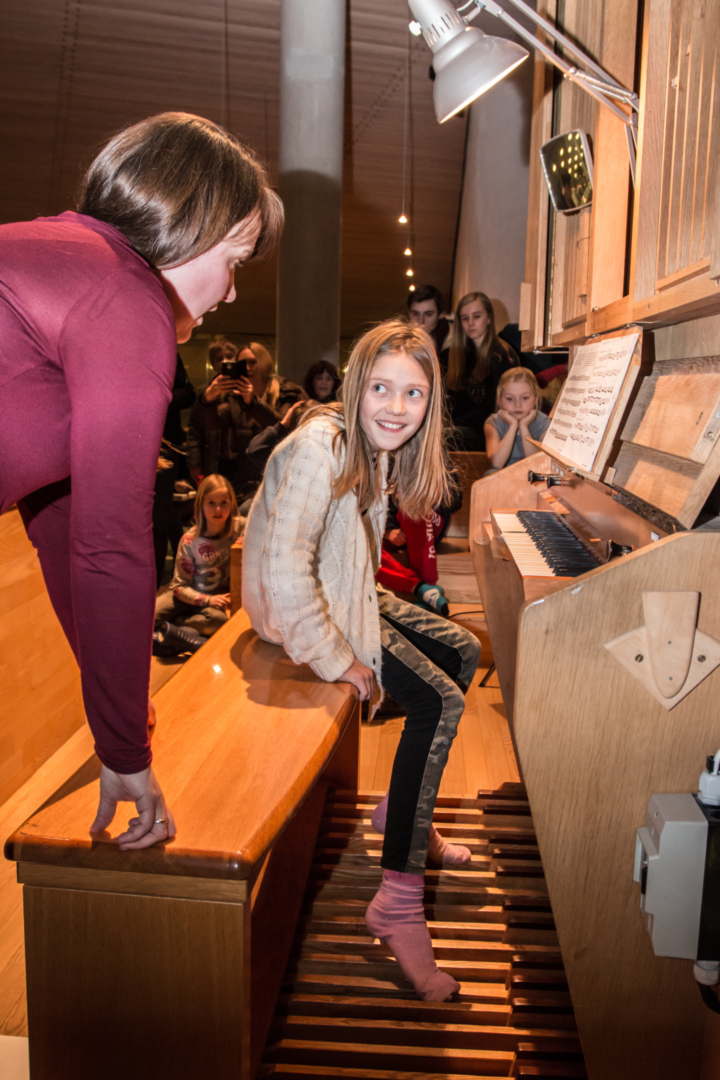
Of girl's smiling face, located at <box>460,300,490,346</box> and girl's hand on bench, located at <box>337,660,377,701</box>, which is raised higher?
girl's smiling face, located at <box>460,300,490,346</box>

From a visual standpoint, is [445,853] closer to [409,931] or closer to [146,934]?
[409,931]

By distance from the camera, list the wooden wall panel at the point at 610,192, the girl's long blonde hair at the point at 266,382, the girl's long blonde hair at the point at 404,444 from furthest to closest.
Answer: the girl's long blonde hair at the point at 266,382, the wooden wall panel at the point at 610,192, the girl's long blonde hair at the point at 404,444

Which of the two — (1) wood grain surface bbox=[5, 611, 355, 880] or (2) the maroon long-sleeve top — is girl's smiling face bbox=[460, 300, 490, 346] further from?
(2) the maroon long-sleeve top

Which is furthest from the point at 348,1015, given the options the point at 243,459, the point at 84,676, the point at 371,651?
the point at 243,459

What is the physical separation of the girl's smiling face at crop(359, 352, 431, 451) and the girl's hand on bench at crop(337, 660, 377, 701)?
54 centimetres

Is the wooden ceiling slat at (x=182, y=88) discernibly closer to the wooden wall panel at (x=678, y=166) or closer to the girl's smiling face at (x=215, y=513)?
the girl's smiling face at (x=215, y=513)

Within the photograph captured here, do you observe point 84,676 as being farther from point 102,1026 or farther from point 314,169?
point 314,169

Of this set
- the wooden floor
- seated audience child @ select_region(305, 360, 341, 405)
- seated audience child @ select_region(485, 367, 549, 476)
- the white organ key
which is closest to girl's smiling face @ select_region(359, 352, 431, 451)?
the white organ key

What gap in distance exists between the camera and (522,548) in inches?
84.5

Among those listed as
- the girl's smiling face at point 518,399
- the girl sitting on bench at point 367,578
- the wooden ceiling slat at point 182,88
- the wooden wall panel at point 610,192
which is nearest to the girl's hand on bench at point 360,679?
the girl sitting on bench at point 367,578

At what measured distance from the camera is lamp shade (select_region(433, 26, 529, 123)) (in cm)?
225

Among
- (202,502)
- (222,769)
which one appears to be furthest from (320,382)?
(222,769)

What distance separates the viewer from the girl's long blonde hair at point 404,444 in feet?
6.07

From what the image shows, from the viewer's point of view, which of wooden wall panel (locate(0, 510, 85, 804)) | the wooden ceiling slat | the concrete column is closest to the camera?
wooden wall panel (locate(0, 510, 85, 804))
